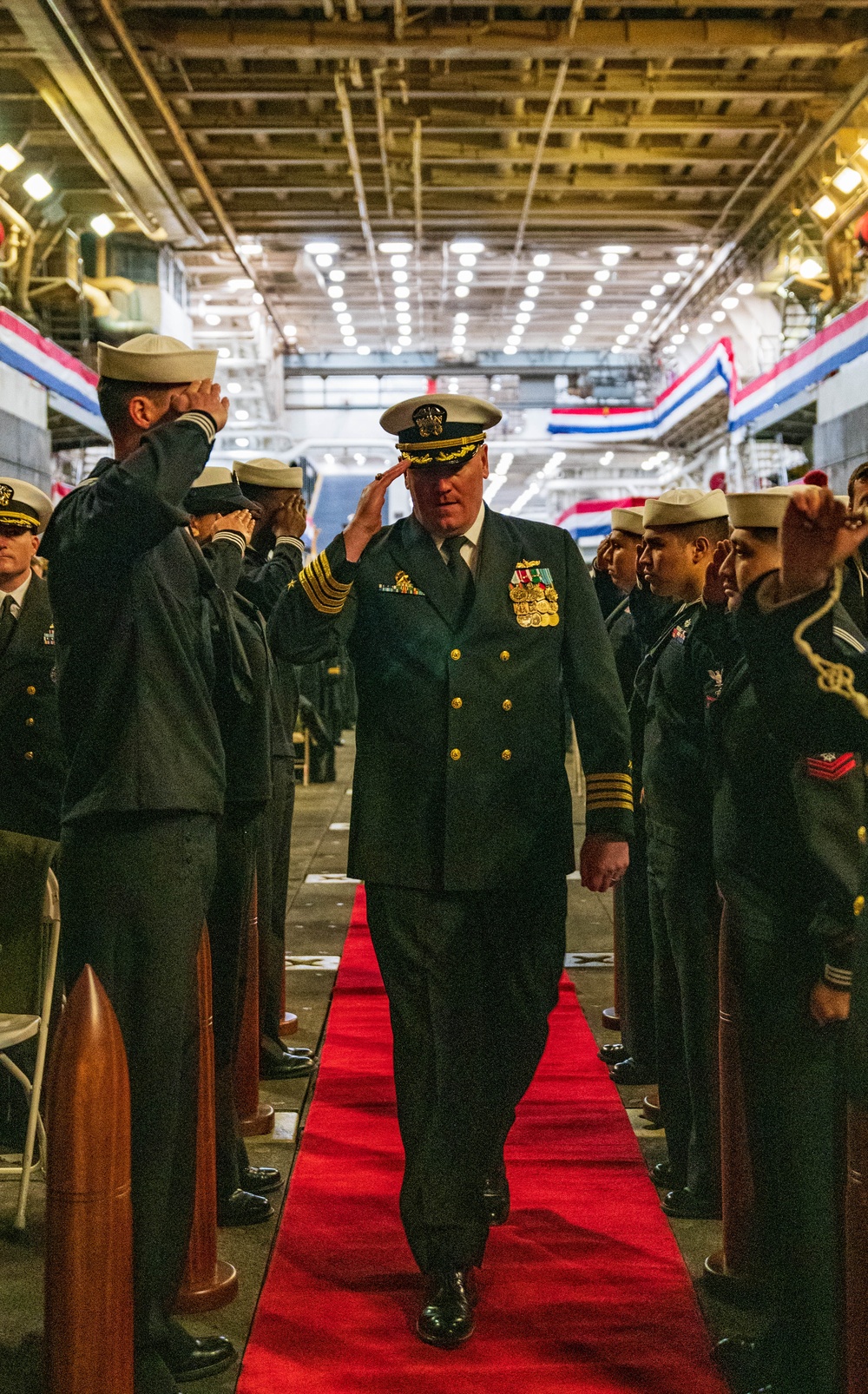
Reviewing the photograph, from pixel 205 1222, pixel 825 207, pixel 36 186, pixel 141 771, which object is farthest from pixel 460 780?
pixel 36 186

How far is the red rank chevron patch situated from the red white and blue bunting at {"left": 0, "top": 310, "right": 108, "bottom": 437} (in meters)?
12.9

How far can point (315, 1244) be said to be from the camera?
11.8 feet

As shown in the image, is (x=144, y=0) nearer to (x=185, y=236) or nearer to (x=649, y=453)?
(x=185, y=236)

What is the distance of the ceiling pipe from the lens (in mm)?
13289

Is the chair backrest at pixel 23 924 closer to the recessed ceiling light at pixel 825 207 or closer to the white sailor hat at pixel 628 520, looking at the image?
the white sailor hat at pixel 628 520

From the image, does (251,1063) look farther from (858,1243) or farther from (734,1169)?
(858,1243)

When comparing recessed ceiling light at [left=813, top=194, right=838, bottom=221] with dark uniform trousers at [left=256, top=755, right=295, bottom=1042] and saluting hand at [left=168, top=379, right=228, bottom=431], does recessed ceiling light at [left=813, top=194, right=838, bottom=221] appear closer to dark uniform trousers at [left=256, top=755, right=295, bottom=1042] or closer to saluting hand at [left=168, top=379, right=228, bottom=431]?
dark uniform trousers at [left=256, top=755, right=295, bottom=1042]

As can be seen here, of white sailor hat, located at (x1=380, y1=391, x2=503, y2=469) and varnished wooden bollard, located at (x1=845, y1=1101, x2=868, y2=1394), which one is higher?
white sailor hat, located at (x1=380, y1=391, x2=503, y2=469)

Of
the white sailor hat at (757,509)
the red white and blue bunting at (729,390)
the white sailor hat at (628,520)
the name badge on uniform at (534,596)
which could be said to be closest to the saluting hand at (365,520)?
the name badge on uniform at (534,596)

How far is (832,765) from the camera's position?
2523mm

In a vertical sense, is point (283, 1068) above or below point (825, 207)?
below

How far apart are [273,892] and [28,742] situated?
1222 millimetres

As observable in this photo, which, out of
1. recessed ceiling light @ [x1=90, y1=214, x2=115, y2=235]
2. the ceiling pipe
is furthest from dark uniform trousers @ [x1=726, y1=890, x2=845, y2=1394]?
recessed ceiling light @ [x1=90, y1=214, x2=115, y2=235]

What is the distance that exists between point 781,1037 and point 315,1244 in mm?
1566
